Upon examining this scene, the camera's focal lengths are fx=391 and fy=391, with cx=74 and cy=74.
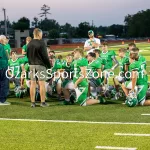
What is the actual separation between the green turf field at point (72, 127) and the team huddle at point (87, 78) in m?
0.33

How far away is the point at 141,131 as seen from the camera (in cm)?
611

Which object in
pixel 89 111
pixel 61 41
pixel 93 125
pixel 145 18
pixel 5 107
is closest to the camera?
pixel 93 125

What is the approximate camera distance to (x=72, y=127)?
21.3 feet

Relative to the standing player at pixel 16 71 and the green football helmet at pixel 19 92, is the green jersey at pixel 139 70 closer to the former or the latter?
the green football helmet at pixel 19 92

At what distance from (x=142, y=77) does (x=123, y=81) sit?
1.12 metres

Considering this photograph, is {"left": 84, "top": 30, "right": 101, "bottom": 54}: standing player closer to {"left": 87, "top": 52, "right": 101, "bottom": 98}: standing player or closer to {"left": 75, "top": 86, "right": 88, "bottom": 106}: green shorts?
{"left": 87, "top": 52, "right": 101, "bottom": 98}: standing player

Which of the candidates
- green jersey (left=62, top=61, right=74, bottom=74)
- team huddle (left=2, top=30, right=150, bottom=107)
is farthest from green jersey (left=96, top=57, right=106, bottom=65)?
green jersey (left=62, top=61, right=74, bottom=74)

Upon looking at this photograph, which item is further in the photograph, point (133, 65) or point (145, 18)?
point (145, 18)

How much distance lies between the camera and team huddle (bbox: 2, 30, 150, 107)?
8352 millimetres

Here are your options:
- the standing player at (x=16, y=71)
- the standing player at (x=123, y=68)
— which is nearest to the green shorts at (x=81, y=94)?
→ the standing player at (x=123, y=68)

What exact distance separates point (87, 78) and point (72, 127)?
2680 mm

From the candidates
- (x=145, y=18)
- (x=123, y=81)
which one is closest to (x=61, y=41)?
(x=123, y=81)

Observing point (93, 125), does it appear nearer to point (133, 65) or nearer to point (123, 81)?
point (133, 65)

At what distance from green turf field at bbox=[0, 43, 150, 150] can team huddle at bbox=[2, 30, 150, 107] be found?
334mm
